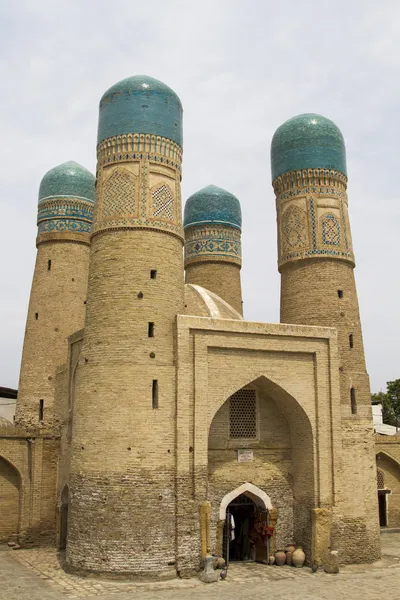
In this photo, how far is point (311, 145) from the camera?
18.4 metres

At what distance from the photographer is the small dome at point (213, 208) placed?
23297mm

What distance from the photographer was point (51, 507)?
17.6 m

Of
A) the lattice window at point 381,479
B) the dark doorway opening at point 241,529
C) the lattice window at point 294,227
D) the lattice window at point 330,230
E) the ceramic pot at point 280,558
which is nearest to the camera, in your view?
the ceramic pot at point 280,558

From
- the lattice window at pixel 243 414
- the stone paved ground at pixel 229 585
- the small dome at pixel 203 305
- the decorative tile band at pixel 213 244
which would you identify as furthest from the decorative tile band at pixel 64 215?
the stone paved ground at pixel 229 585

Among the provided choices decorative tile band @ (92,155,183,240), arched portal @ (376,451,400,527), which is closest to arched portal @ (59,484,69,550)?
decorative tile band @ (92,155,183,240)

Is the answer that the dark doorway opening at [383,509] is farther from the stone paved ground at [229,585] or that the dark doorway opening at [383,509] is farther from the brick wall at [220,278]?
the brick wall at [220,278]

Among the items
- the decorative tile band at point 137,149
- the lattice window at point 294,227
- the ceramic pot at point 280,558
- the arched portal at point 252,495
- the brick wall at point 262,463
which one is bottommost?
the ceramic pot at point 280,558

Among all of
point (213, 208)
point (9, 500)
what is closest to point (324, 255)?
point (213, 208)

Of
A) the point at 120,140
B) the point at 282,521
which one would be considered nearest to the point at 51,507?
the point at 282,521

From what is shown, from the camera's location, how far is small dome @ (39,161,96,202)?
21078 mm

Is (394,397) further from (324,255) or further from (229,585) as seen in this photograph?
(229,585)

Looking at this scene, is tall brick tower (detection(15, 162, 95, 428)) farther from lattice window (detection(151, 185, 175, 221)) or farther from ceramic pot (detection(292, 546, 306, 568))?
ceramic pot (detection(292, 546, 306, 568))

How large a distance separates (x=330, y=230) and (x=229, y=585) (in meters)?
9.89

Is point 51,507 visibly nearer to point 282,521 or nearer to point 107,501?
point 107,501
